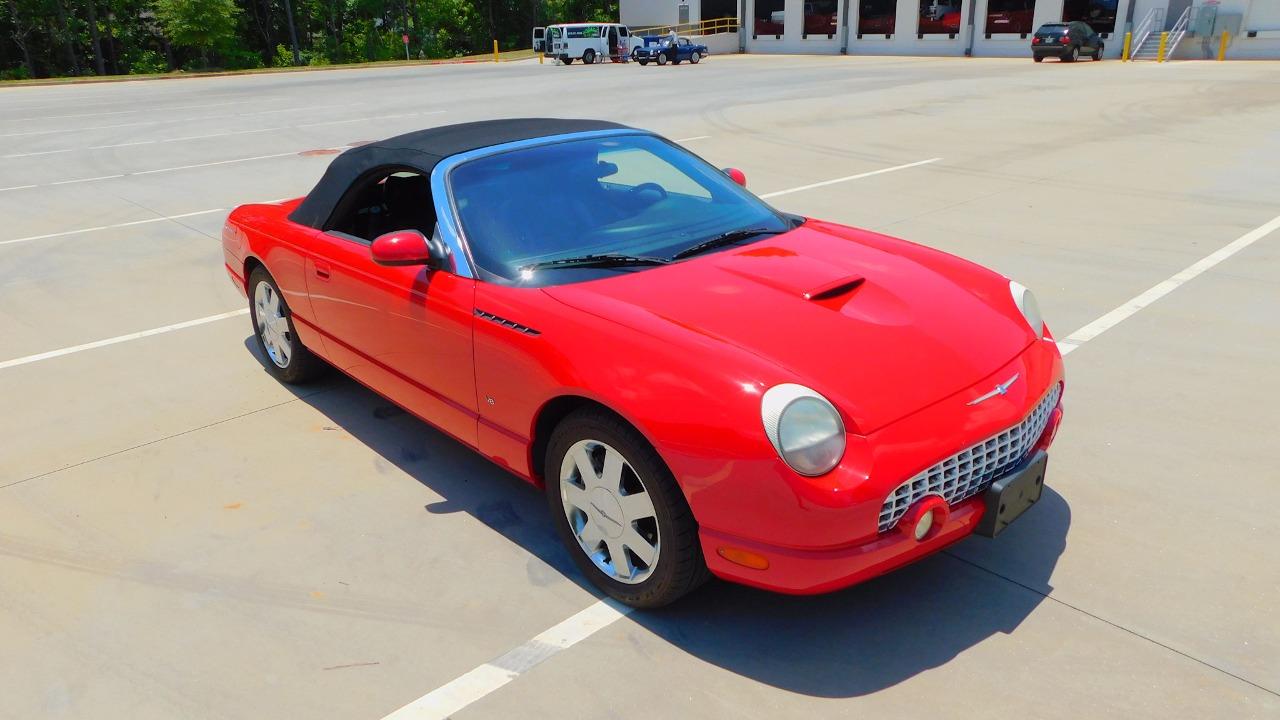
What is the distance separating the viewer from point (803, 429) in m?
2.72

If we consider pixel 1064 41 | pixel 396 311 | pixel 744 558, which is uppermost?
pixel 1064 41

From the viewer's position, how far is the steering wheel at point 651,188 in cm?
418

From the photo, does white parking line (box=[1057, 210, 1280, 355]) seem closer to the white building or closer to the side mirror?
the side mirror

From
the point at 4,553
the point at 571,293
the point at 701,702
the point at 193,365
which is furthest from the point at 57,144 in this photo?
the point at 701,702

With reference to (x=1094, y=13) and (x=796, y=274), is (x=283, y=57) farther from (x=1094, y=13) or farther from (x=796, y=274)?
(x=796, y=274)

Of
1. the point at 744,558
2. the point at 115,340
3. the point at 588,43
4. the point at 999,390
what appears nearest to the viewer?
the point at 744,558

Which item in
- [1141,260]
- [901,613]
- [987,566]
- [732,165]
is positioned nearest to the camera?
[901,613]

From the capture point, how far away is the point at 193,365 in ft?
18.9

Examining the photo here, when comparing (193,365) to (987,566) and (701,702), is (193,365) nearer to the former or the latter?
(701,702)

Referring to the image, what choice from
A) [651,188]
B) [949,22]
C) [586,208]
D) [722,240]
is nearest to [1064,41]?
[949,22]

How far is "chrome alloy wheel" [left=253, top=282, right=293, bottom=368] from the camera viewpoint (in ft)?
17.2

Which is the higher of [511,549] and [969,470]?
[969,470]

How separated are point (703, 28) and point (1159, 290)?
174 feet

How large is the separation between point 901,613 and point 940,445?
72cm
